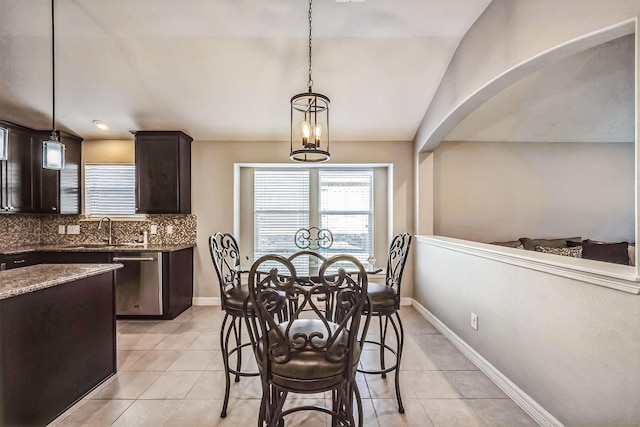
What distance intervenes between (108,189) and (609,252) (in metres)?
6.54

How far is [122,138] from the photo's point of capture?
4355 mm

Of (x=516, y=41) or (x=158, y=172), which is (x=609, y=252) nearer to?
(x=516, y=41)

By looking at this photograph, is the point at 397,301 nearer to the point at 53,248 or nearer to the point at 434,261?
the point at 434,261

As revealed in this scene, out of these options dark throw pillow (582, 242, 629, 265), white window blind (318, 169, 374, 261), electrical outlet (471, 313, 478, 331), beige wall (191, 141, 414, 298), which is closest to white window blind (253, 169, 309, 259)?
white window blind (318, 169, 374, 261)

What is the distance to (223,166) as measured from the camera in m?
4.36

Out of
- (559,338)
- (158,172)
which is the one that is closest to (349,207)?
(158,172)

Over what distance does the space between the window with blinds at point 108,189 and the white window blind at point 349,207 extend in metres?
2.80

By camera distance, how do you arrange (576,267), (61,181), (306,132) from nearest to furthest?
(576,267) < (306,132) < (61,181)

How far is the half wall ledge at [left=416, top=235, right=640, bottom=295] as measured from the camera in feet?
4.57

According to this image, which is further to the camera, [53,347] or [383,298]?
[383,298]

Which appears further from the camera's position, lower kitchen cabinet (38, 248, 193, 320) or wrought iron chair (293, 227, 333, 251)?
wrought iron chair (293, 227, 333, 251)

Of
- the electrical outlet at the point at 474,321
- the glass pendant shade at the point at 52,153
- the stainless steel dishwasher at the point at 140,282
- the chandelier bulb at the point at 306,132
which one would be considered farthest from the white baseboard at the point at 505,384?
the glass pendant shade at the point at 52,153

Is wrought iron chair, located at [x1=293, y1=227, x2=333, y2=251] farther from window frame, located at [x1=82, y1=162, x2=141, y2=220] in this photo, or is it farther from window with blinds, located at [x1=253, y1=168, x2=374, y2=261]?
window frame, located at [x1=82, y1=162, x2=141, y2=220]

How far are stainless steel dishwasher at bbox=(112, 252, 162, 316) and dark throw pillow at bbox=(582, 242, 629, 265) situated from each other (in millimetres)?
5232
